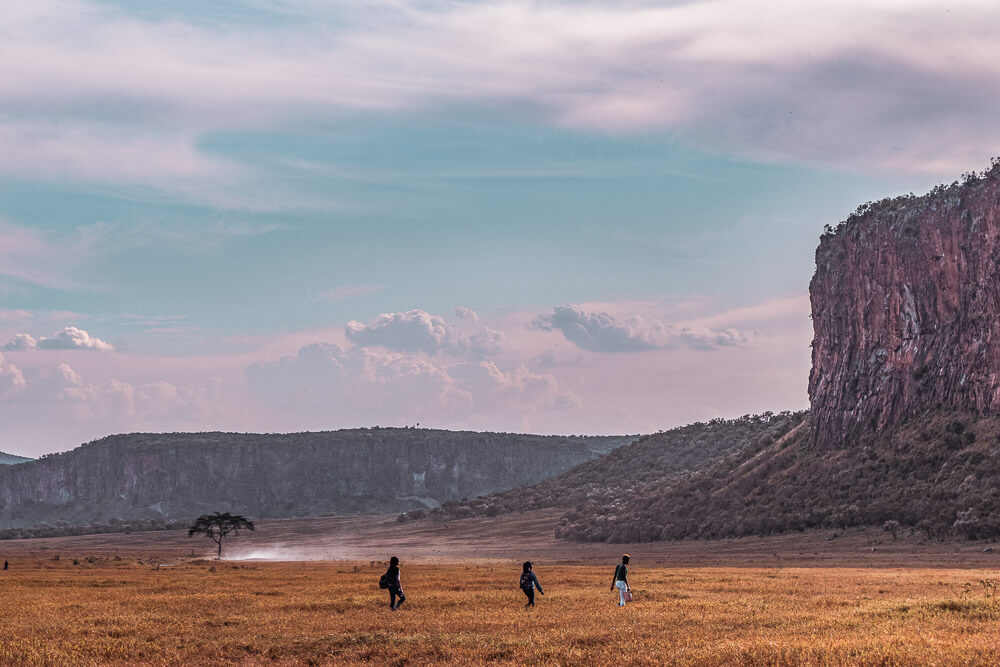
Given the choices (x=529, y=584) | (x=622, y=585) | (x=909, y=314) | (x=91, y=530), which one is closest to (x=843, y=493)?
(x=909, y=314)

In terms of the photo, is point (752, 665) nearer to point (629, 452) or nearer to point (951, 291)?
point (951, 291)

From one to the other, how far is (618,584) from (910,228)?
291 feet

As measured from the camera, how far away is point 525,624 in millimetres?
29203

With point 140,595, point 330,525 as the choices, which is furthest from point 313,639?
point 330,525

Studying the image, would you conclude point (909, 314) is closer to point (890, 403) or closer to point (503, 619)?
point (890, 403)

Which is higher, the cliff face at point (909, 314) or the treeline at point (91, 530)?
the cliff face at point (909, 314)

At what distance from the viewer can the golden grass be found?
22.2m

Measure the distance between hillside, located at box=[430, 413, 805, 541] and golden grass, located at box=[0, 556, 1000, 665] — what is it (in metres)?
90.9

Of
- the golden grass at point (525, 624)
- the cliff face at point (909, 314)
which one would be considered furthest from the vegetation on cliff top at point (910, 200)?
the golden grass at point (525, 624)

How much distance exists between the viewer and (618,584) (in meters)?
34.6

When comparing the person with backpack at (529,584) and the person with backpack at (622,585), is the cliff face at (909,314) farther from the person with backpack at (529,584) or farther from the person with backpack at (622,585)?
the person with backpack at (529,584)

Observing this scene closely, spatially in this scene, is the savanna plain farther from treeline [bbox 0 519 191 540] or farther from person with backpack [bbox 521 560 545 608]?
treeline [bbox 0 519 191 540]

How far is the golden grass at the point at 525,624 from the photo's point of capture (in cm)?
2217

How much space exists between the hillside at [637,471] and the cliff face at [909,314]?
74.9ft
